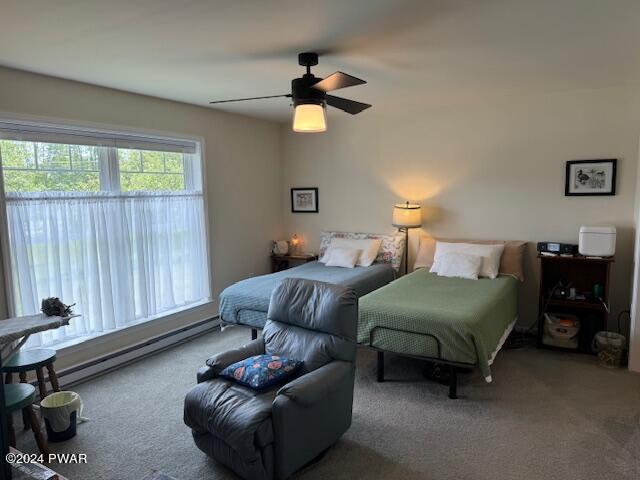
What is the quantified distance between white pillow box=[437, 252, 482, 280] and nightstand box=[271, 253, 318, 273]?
1805mm

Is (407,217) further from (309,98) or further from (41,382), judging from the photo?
(41,382)

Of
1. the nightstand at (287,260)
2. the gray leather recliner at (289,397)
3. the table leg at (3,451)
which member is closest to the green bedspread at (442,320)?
the gray leather recliner at (289,397)

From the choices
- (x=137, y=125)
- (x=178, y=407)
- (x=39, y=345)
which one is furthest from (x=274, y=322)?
(x=137, y=125)

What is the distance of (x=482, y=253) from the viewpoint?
167 inches

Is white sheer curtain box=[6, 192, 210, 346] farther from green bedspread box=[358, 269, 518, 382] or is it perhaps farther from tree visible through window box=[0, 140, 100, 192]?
green bedspread box=[358, 269, 518, 382]

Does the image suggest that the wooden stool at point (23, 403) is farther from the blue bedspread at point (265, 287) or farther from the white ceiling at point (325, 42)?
the white ceiling at point (325, 42)

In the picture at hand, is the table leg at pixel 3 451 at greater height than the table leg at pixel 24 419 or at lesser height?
greater

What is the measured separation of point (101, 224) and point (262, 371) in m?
2.16

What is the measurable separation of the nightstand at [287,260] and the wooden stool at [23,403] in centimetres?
340

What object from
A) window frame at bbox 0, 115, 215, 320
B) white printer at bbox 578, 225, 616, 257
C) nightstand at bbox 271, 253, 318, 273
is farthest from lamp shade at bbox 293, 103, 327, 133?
nightstand at bbox 271, 253, 318, 273

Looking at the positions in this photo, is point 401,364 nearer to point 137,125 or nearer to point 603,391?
point 603,391

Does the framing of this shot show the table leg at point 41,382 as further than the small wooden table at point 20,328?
Yes

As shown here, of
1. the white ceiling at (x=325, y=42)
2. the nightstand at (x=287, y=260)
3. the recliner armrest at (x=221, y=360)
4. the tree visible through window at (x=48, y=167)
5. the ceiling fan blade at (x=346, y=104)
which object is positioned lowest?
the recliner armrest at (x=221, y=360)

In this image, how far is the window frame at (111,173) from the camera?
3041mm
